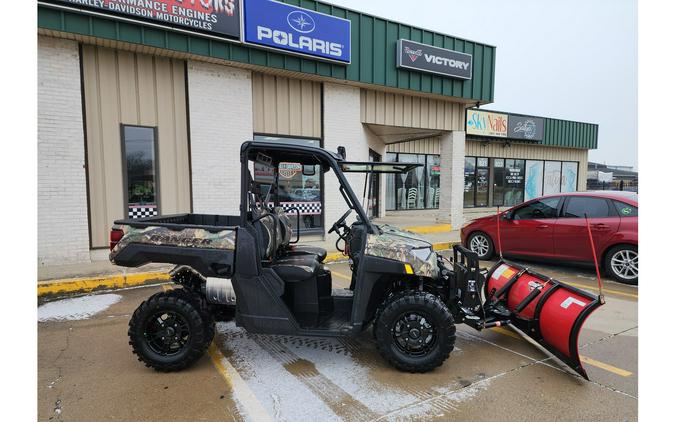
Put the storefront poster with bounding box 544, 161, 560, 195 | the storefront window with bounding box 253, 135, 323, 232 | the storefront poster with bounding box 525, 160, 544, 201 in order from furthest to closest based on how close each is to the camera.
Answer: the storefront poster with bounding box 544, 161, 560, 195
the storefront poster with bounding box 525, 160, 544, 201
the storefront window with bounding box 253, 135, 323, 232

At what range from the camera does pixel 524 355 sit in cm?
389

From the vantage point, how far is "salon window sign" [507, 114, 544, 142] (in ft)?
62.7

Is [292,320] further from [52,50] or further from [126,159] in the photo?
[52,50]

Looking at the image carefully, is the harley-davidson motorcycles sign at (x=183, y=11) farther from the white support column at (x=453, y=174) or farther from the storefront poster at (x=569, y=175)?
the storefront poster at (x=569, y=175)

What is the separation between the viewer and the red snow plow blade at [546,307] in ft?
10.7

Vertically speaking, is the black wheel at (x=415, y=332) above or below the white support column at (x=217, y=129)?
below

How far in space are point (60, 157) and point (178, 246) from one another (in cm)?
542

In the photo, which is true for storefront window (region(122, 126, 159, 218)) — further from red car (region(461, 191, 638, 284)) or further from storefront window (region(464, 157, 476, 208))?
storefront window (region(464, 157, 476, 208))

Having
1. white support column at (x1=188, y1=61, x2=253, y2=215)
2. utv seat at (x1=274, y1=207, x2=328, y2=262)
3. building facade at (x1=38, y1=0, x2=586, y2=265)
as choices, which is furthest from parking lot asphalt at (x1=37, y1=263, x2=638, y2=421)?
white support column at (x1=188, y1=61, x2=253, y2=215)

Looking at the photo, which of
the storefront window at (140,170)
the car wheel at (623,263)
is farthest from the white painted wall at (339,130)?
the car wheel at (623,263)

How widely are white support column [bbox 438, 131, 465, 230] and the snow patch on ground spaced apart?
9763mm

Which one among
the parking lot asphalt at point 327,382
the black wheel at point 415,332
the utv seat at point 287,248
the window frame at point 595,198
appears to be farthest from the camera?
the window frame at point 595,198

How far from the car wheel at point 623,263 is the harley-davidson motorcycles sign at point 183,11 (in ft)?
27.3

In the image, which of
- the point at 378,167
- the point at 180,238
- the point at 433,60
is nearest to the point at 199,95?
the point at 180,238
